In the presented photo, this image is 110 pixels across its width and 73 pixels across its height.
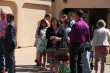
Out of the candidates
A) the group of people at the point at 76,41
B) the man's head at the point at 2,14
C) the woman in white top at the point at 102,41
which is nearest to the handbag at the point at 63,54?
the group of people at the point at 76,41

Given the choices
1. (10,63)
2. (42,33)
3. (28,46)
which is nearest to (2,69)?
(10,63)

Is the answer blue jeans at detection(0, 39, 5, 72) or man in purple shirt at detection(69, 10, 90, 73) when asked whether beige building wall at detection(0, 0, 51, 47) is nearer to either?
blue jeans at detection(0, 39, 5, 72)

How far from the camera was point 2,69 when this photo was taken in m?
9.18

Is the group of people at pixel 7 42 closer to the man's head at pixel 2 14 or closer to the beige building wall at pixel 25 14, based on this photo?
the man's head at pixel 2 14

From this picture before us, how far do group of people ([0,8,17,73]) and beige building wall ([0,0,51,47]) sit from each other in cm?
896

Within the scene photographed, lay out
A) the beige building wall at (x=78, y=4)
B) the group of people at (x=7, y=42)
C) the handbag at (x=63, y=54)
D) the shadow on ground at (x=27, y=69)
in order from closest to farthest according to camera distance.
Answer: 1. the group of people at (x=7, y=42)
2. the handbag at (x=63, y=54)
3. the shadow on ground at (x=27, y=69)
4. the beige building wall at (x=78, y=4)

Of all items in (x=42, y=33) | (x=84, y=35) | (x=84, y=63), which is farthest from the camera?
(x=42, y=33)

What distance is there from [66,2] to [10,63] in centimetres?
1221

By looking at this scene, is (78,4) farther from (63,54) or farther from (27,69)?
(63,54)

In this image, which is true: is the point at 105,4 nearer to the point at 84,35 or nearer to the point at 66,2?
the point at 66,2

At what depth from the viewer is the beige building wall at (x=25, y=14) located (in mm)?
18414

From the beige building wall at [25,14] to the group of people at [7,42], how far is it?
29.4 feet

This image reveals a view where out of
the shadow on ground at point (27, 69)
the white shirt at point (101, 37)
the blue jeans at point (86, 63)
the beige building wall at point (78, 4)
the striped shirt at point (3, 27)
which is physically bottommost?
the shadow on ground at point (27, 69)

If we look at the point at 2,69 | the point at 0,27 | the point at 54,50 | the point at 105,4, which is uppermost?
the point at 105,4
